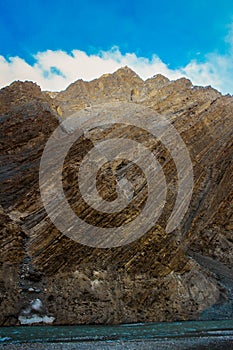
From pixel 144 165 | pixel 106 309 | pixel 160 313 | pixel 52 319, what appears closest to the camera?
pixel 52 319

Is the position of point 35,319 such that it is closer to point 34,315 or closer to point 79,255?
point 34,315

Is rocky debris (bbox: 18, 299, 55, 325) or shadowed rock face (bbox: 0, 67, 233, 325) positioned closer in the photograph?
rocky debris (bbox: 18, 299, 55, 325)

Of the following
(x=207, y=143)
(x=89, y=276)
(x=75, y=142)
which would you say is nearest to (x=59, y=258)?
(x=89, y=276)

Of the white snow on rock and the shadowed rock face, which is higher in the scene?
the shadowed rock face

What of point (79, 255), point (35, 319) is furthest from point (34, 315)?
point (79, 255)

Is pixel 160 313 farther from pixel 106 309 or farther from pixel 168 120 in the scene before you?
pixel 168 120

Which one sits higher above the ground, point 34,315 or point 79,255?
Answer: point 79,255

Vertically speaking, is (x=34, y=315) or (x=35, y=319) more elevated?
(x=34, y=315)

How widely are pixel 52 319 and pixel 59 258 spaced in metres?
3.84

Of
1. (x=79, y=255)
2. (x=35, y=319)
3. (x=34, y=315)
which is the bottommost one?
(x=35, y=319)

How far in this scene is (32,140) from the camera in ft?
88.5

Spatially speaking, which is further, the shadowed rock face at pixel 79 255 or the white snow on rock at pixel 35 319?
the shadowed rock face at pixel 79 255

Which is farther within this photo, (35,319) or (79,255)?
(79,255)

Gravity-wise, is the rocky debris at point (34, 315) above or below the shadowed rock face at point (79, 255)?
below
